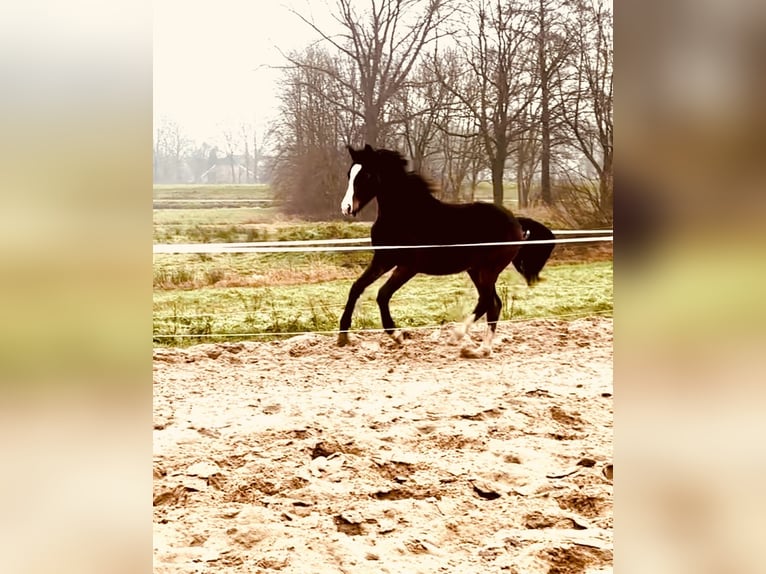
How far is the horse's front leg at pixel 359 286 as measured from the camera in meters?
3.28

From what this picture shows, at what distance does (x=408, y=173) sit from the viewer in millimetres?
3367

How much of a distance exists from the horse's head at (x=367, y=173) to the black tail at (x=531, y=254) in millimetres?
626

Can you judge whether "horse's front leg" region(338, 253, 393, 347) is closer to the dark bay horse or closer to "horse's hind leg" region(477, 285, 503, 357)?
the dark bay horse

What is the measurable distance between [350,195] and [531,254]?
0.86 m

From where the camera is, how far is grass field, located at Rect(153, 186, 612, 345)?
314cm

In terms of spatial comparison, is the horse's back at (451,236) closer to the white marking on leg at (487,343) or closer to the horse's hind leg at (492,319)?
the horse's hind leg at (492,319)

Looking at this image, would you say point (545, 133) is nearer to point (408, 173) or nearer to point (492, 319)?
point (408, 173)

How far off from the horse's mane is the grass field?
270 millimetres
